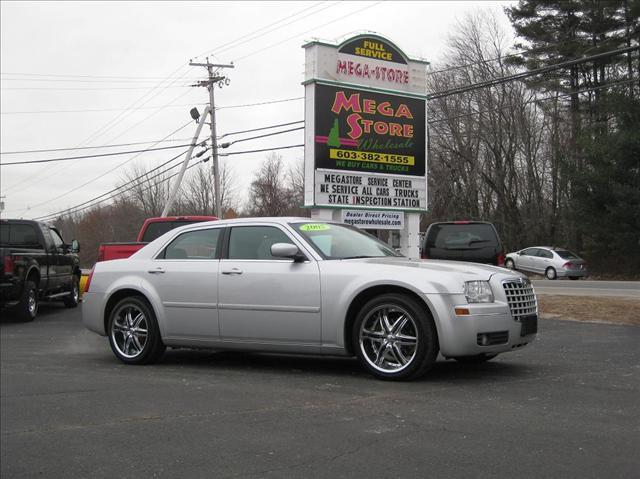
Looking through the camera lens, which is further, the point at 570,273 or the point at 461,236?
the point at 570,273

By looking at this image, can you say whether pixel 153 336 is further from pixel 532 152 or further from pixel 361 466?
pixel 532 152

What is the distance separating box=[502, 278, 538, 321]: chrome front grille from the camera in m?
6.45

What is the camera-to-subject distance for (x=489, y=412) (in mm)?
5215

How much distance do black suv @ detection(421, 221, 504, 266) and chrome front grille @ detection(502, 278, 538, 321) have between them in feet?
20.4

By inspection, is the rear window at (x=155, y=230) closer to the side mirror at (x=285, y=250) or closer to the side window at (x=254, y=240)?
the side window at (x=254, y=240)

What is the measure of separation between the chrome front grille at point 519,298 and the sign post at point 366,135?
7.31 metres

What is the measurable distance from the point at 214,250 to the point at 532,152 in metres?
37.0

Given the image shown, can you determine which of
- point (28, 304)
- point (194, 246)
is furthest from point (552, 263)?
point (194, 246)

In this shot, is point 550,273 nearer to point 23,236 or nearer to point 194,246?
point 23,236

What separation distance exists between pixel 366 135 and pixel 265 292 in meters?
8.04

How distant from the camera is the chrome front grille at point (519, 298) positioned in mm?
6449

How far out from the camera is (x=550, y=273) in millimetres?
32594

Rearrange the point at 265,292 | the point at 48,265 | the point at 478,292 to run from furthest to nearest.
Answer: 1. the point at 48,265
2. the point at 265,292
3. the point at 478,292

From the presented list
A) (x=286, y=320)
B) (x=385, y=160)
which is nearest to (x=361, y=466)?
(x=286, y=320)
